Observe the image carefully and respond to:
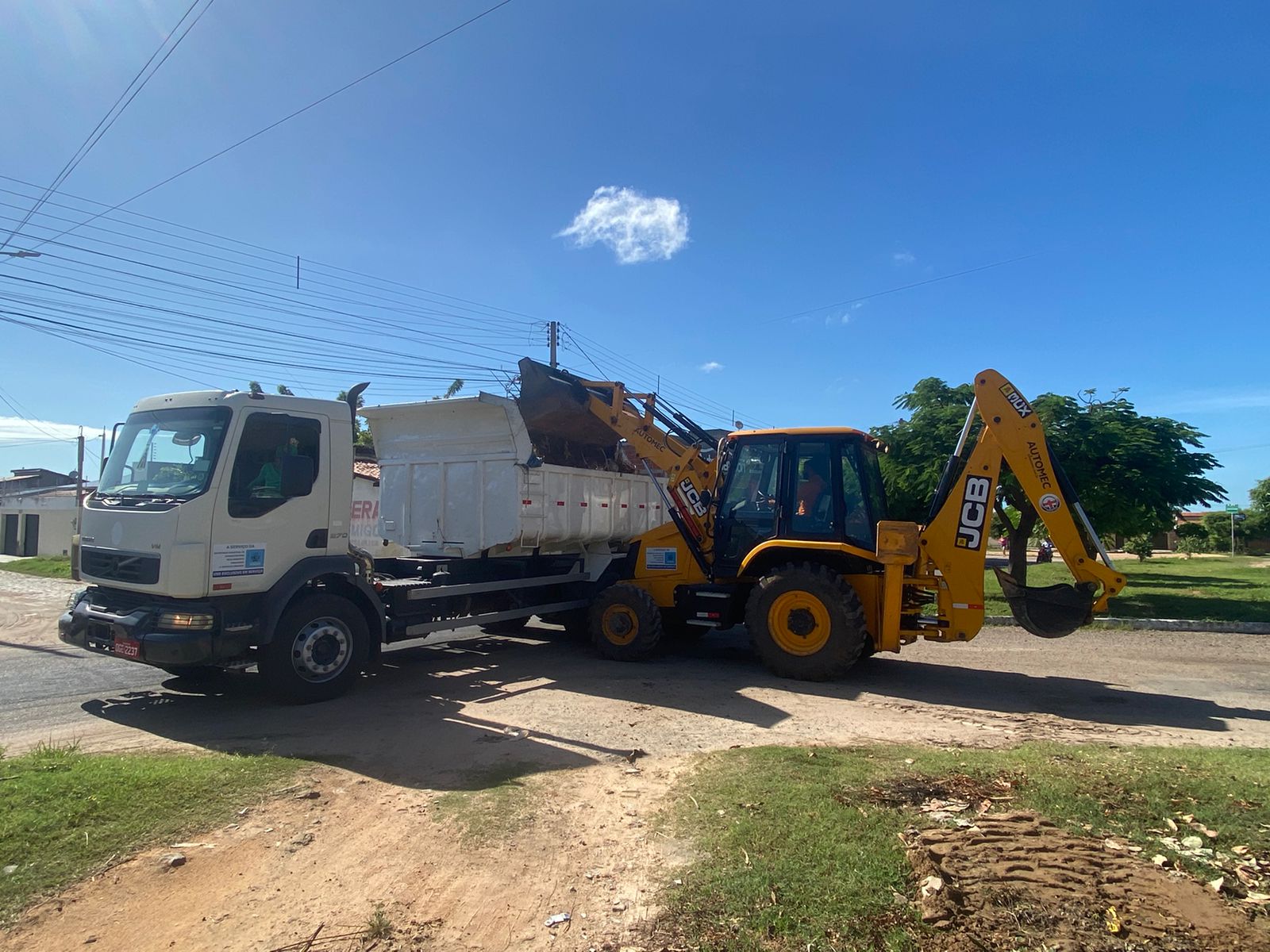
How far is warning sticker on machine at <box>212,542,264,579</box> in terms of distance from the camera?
7.00 m

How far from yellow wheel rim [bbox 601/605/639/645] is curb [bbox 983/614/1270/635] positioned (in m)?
6.23

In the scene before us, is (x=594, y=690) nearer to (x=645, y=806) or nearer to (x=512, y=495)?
(x=512, y=495)

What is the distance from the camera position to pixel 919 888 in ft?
11.7

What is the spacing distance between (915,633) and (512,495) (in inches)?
193

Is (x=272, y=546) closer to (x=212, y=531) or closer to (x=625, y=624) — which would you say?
(x=212, y=531)

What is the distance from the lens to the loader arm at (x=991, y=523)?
8594 millimetres

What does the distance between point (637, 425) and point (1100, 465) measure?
9.15 m

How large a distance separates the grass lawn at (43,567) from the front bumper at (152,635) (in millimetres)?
18688

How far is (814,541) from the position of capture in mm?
9336

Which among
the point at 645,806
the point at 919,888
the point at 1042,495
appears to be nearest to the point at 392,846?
the point at 645,806

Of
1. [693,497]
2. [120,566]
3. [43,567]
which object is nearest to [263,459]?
[120,566]

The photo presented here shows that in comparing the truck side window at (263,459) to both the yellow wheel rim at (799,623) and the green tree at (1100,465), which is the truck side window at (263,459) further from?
the green tree at (1100,465)

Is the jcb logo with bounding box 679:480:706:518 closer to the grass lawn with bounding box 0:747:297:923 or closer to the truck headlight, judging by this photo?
the truck headlight

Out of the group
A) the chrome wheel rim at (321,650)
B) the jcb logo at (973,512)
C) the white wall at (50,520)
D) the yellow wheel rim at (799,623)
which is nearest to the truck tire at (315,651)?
the chrome wheel rim at (321,650)
